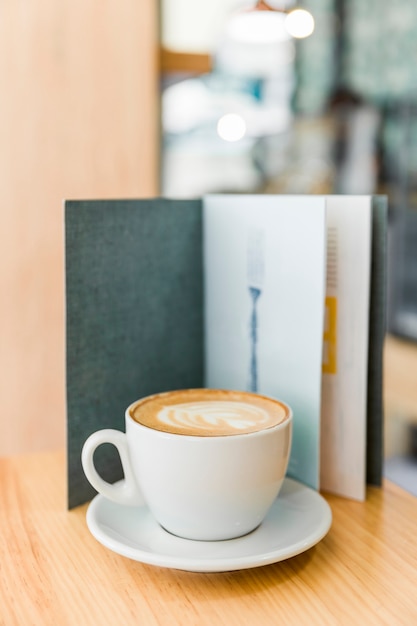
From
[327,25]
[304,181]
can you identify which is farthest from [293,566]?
[327,25]

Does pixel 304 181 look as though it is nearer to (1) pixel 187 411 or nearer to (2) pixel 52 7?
(2) pixel 52 7

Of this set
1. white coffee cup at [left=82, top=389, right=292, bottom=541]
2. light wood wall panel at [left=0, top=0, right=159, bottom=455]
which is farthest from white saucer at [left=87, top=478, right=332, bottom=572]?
light wood wall panel at [left=0, top=0, right=159, bottom=455]

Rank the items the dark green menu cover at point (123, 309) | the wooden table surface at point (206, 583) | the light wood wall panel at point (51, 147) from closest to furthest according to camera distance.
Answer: the wooden table surface at point (206, 583) → the dark green menu cover at point (123, 309) → the light wood wall panel at point (51, 147)

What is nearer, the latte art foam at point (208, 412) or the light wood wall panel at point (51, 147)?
the latte art foam at point (208, 412)

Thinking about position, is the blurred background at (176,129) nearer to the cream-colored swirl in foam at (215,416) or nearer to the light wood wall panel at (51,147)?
the light wood wall panel at (51,147)

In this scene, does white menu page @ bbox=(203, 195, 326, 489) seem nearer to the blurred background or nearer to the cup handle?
the cup handle

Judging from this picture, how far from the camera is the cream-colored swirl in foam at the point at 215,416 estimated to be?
50cm

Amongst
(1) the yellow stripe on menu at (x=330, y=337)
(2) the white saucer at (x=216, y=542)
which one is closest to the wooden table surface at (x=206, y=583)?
(2) the white saucer at (x=216, y=542)

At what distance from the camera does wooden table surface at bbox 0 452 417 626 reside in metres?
0.42

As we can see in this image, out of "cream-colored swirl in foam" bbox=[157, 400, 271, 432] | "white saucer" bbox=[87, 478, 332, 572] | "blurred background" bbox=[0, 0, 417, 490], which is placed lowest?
"white saucer" bbox=[87, 478, 332, 572]

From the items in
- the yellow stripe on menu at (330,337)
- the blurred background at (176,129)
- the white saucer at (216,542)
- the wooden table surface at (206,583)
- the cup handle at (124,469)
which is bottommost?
the wooden table surface at (206,583)

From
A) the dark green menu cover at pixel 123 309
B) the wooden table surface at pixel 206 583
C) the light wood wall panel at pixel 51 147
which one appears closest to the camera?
the wooden table surface at pixel 206 583

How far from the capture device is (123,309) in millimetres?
600

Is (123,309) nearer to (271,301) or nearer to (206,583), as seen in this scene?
(271,301)
